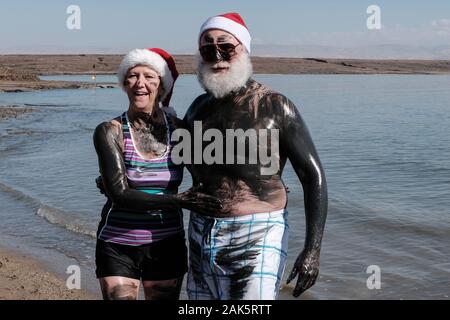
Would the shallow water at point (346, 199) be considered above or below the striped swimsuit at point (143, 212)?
below

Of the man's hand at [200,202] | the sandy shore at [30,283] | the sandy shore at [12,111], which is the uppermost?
the man's hand at [200,202]

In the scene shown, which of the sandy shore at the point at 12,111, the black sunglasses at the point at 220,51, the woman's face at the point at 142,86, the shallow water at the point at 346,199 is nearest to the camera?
the black sunglasses at the point at 220,51

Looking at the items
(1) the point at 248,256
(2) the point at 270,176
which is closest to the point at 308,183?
(2) the point at 270,176

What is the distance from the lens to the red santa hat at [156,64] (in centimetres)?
355

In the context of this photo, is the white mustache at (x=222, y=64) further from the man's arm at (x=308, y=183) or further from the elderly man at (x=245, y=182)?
the man's arm at (x=308, y=183)

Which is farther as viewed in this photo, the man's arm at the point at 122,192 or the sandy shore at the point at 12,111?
the sandy shore at the point at 12,111

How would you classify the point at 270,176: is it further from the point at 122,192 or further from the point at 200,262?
the point at 122,192

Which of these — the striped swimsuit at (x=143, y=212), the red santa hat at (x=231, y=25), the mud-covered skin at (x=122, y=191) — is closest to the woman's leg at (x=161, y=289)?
the striped swimsuit at (x=143, y=212)

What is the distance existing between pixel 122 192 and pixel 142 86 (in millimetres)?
613

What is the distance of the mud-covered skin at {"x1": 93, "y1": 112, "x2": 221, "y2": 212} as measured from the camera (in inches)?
128

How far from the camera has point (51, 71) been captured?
2798 inches

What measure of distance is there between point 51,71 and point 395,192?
63850mm

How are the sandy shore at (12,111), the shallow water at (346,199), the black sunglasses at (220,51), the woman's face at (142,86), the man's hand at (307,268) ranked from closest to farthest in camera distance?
the man's hand at (307,268) < the black sunglasses at (220,51) < the woman's face at (142,86) < the shallow water at (346,199) < the sandy shore at (12,111)

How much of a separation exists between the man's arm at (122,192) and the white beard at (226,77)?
0.54m
